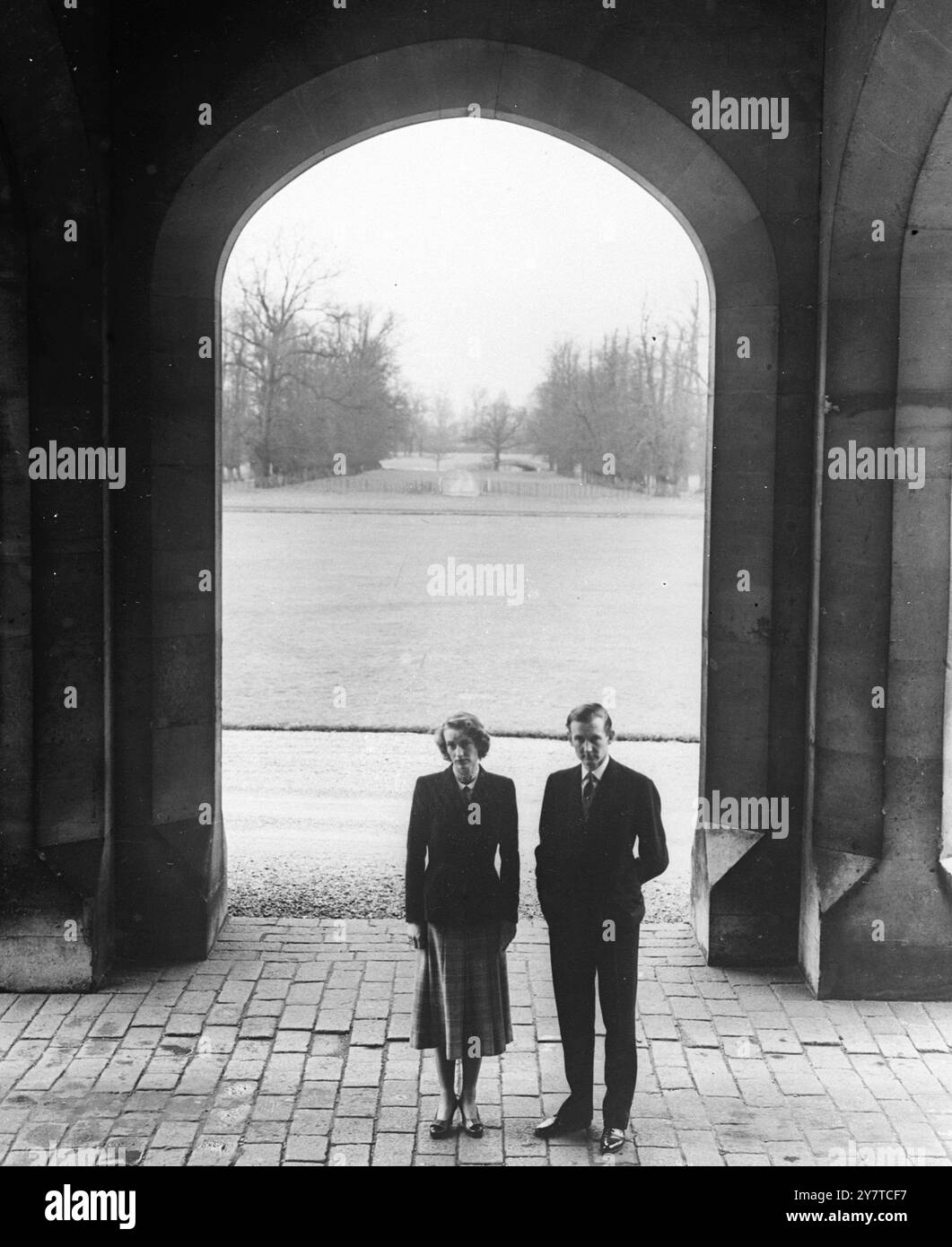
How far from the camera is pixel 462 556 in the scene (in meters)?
25.3

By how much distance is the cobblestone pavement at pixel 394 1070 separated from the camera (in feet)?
20.3

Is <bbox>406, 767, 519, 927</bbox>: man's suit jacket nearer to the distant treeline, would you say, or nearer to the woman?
the woman

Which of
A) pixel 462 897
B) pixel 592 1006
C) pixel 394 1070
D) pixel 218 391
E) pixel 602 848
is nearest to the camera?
pixel 462 897

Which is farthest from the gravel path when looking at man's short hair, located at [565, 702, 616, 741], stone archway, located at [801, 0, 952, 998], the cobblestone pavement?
man's short hair, located at [565, 702, 616, 741]

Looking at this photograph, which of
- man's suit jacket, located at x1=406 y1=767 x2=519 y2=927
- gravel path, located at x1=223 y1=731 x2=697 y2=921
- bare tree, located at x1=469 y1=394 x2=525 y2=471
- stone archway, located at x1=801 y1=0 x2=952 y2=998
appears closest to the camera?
man's suit jacket, located at x1=406 y1=767 x2=519 y2=927

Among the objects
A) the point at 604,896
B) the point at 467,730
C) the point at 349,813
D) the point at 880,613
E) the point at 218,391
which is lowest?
the point at 349,813

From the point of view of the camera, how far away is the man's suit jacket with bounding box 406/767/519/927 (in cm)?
589

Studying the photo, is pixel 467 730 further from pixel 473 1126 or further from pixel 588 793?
pixel 473 1126

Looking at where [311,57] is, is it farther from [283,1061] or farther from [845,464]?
[283,1061]

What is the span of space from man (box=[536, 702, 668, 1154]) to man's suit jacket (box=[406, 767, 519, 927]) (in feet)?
0.67

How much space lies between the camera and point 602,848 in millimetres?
5996

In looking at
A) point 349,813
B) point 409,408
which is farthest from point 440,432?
point 349,813

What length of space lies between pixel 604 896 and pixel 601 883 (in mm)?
61

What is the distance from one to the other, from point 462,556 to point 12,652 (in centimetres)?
1750
